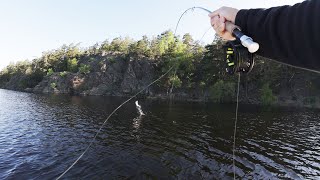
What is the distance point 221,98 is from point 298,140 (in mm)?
48190

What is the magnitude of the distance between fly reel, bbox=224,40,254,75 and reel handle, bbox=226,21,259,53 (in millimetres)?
190

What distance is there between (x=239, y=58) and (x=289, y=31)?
97 cm

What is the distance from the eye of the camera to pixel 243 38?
6.46 ft

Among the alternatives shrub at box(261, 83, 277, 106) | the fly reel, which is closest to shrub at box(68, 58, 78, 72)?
shrub at box(261, 83, 277, 106)

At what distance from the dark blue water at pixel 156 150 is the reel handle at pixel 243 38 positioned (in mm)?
14919

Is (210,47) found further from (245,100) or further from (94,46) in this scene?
(94,46)

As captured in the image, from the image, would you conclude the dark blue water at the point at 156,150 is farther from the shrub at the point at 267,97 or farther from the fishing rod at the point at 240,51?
the shrub at the point at 267,97

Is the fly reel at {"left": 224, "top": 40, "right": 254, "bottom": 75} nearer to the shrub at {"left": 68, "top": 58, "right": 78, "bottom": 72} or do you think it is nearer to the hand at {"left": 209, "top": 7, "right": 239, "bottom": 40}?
the hand at {"left": 209, "top": 7, "right": 239, "bottom": 40}

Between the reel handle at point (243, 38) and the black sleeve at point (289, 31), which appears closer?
the black sleeve at point (289, 31)

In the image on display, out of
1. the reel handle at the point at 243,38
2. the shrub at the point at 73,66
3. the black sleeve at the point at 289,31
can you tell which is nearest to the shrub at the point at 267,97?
the reel handle at the point at 243,38

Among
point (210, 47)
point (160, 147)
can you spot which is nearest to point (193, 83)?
point (210, 47)

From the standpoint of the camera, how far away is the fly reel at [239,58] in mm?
2449

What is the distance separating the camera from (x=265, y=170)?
688 inches

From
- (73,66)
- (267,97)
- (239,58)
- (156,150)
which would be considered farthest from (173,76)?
(73,66)
